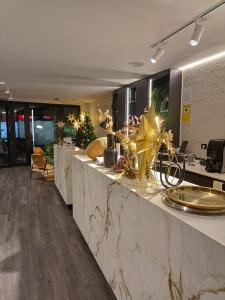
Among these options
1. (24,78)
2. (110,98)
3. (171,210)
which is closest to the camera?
(171,210)

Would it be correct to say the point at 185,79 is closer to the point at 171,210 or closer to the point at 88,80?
the point at 88,80

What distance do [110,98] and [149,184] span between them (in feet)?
18.0

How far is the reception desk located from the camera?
2.84 ft

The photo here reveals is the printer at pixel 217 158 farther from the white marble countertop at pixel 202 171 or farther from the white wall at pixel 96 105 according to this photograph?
the white wall at pixel 96 105

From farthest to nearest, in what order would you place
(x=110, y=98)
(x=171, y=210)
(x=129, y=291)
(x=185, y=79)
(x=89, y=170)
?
1. (x=110, y=98)
2. (x=185, y=79)
3. (x=89, y=170)
4. (x=129, y=291)
5. (x=171, y=210)

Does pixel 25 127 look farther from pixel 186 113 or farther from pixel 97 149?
pixel 97 149

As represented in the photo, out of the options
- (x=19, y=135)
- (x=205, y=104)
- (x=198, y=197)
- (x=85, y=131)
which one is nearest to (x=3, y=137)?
(x=19, y=135)

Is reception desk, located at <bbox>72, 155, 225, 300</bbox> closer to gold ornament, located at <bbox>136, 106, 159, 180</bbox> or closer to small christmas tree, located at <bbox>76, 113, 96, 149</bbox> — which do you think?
gold ornament, located at <bbox>136, 106, 159, 180</bbox>

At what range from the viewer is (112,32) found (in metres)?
2.41

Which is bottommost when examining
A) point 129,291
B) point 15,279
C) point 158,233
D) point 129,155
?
point 15,279

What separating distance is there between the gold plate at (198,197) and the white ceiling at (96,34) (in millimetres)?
1527

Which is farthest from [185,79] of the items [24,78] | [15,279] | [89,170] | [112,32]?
[15,279]

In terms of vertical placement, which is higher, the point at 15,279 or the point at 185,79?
the point at 185,79

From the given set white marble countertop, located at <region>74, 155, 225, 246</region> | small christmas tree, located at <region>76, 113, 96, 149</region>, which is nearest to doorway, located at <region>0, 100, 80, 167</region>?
small christmas tree, located at <region>76, 113, 96, 149</region>
